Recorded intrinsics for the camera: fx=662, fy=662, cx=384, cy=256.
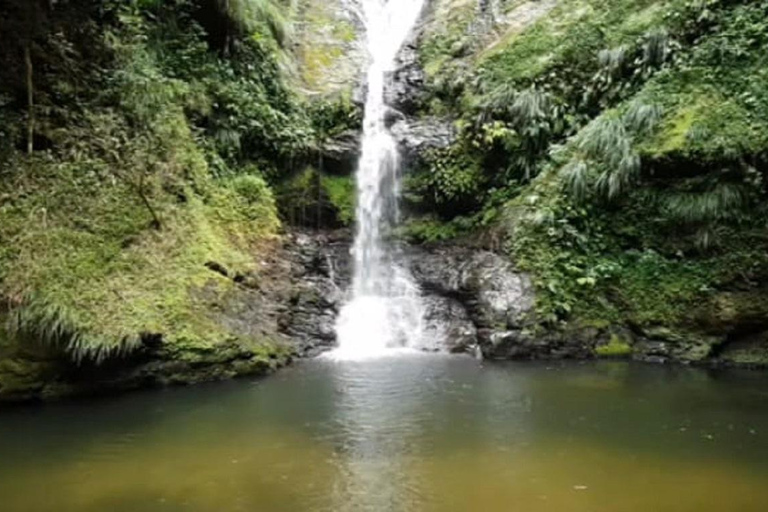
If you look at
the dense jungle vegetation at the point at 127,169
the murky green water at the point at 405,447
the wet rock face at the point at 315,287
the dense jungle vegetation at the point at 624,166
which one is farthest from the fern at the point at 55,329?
the dense jungle vegetation at the point at 624,166

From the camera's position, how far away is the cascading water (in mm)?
10359

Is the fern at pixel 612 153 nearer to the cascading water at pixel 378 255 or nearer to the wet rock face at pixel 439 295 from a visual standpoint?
the wet rock face at pixel 439 295

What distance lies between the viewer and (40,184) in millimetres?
7703

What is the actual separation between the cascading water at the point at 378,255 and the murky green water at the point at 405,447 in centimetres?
252

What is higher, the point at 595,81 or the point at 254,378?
the point at 595,81

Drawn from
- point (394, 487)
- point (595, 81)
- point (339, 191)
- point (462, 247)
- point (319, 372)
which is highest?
point (595, 81)

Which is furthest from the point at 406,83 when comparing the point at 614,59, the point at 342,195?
the point at 614,59

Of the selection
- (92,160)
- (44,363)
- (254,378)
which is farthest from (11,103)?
(254,378)

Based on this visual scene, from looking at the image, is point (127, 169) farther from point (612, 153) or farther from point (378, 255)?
point (612, 153)

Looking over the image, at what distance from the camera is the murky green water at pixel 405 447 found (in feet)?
13.5

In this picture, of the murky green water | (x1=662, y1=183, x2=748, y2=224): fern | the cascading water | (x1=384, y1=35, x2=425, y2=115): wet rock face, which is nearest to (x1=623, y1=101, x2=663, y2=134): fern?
(x1=662, y1=183, x2=748, y2=224): fern

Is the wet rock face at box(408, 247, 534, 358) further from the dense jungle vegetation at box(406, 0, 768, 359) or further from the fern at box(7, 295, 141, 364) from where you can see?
the fern at box(7, 295, 141, 364)

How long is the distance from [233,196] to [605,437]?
283 inches

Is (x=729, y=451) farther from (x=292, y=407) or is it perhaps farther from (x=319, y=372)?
(x=319, y=372)
